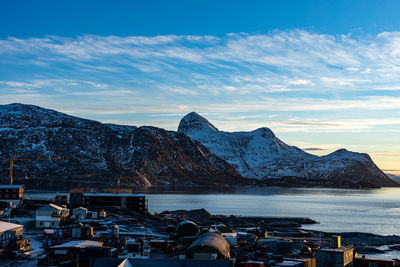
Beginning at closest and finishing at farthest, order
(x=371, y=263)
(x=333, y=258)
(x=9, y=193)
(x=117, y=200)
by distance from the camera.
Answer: (x=333, y=258) → (x=371, y=263) → (x=9, y=193) → (x=117, y=200)

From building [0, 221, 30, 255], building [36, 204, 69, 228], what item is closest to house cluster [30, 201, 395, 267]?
building [36, 204, 69, 228]

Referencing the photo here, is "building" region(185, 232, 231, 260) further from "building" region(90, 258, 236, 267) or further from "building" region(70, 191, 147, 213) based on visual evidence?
"building" region(70, 191, 147, 213)

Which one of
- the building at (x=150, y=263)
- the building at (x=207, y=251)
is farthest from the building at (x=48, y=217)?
the building at (x=150, y=263)

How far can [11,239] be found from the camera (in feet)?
114

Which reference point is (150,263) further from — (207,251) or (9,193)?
(9,193)

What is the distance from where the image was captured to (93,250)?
28625mm

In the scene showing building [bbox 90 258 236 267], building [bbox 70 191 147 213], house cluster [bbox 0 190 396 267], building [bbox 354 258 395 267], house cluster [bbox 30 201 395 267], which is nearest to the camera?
building [bbox 90 258 236 267]

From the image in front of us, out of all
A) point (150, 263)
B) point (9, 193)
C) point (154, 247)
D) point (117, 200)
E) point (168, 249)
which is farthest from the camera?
point (117, 200)

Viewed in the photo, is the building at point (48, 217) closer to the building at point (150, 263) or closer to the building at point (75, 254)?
the building at point (75, 254)

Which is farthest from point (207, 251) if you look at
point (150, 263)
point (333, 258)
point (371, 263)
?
point (371, 263)

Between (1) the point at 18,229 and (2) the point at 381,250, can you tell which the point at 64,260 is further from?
(2) the point at 381,250

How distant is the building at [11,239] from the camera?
108 ft

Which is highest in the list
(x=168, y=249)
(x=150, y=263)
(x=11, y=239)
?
(x=150, y=263)

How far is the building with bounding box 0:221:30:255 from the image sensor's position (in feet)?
108
